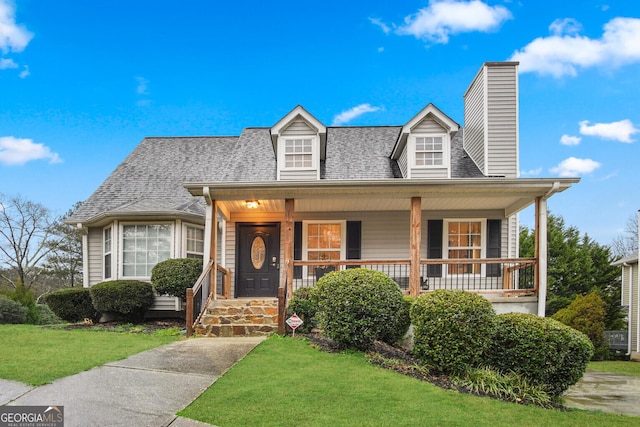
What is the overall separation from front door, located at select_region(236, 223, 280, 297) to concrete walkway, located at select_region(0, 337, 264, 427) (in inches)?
217

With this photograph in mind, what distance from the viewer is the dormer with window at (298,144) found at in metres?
11.8

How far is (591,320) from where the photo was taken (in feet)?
49.4

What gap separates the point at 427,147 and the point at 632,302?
35.3 feet

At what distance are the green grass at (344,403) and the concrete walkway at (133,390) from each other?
10.1 inches

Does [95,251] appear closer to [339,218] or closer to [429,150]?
[339,218]

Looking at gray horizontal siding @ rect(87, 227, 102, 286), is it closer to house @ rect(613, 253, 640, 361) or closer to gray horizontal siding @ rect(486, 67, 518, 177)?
gray horizontal siding @ rect(486, 67, 518, 177)

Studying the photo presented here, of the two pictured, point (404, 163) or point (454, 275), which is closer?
point (454, 275)

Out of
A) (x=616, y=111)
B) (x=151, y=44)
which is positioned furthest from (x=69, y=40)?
(x=616, y=111)

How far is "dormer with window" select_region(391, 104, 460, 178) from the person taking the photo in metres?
11.7

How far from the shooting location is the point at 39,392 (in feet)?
15.7

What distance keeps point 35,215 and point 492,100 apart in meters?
25.7

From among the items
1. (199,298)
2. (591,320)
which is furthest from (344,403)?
(591,320)

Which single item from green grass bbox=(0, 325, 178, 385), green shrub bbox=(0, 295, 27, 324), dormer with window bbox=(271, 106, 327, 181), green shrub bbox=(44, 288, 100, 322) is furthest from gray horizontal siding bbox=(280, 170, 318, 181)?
green shrub bbox=(0, 295, 27, 324)

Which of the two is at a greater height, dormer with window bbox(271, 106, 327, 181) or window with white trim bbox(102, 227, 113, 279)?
dormer with window bbox(271, 106, 327, 181)
